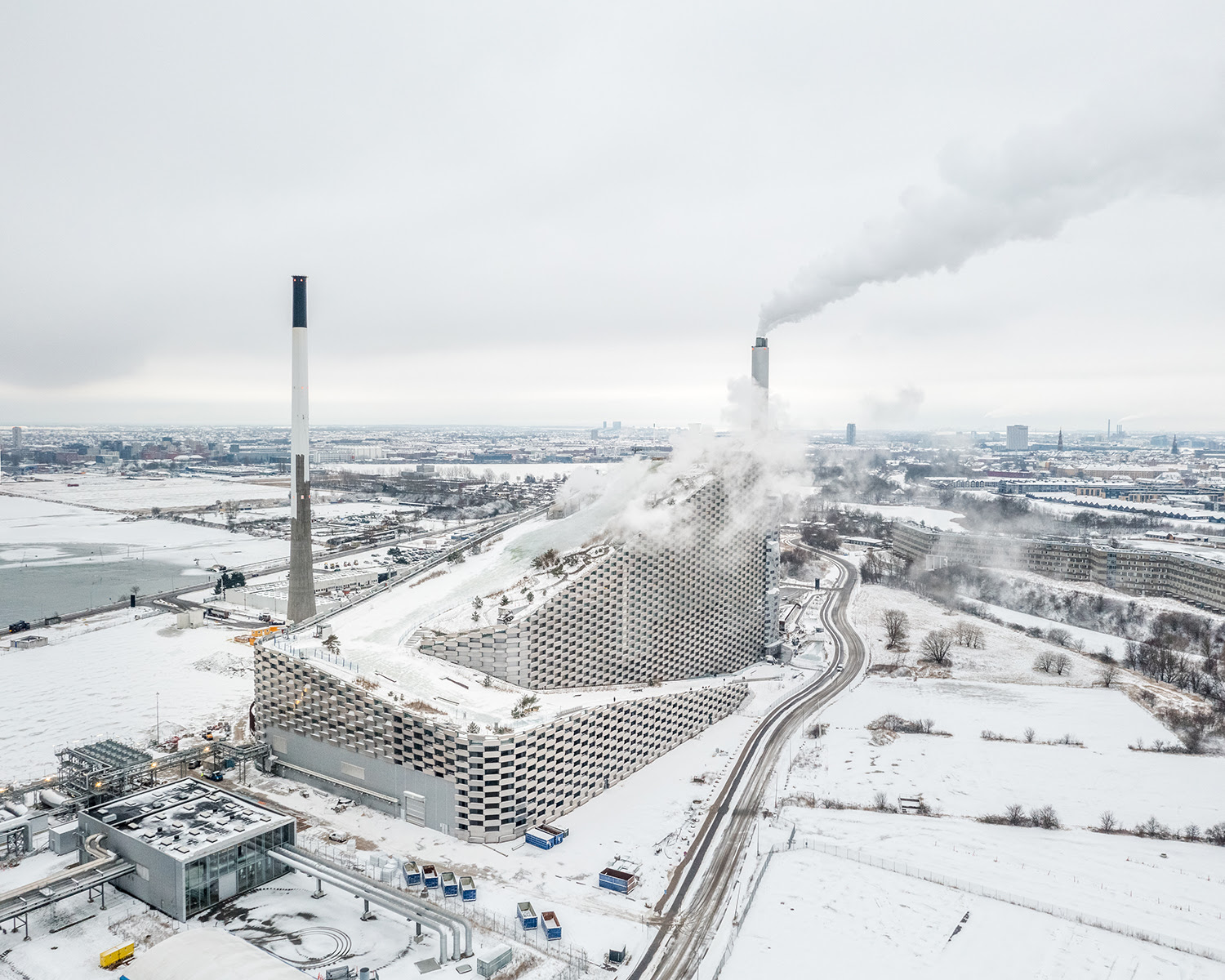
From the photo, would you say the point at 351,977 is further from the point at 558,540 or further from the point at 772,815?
the point at 558,540

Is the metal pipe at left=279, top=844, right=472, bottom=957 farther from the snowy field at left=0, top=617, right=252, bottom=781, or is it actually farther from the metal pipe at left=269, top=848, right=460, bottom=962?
the snowy field at left=0, top=617, right=252, bottom=781

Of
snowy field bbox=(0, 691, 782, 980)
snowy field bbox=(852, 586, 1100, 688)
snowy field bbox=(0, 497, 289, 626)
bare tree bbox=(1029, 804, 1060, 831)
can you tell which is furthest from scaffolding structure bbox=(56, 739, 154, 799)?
snowy field bbox=(852, 586, 1100, 688)

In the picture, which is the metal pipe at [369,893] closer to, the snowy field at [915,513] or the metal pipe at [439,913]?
the metal pipe at [439,913]

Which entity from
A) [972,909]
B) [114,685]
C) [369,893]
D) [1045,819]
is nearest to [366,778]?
[369,893]

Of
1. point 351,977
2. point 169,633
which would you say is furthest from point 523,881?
point 169,633

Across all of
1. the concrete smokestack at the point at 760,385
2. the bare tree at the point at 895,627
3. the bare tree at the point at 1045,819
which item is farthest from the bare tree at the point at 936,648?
the bare tree at the point at 1045,819

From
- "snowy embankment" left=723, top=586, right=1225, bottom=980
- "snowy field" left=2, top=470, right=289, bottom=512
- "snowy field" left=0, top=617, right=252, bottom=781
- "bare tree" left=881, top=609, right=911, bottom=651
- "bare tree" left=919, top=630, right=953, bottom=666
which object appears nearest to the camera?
"snowy embankment" left=723, top=586, right=1225, bottom=980
